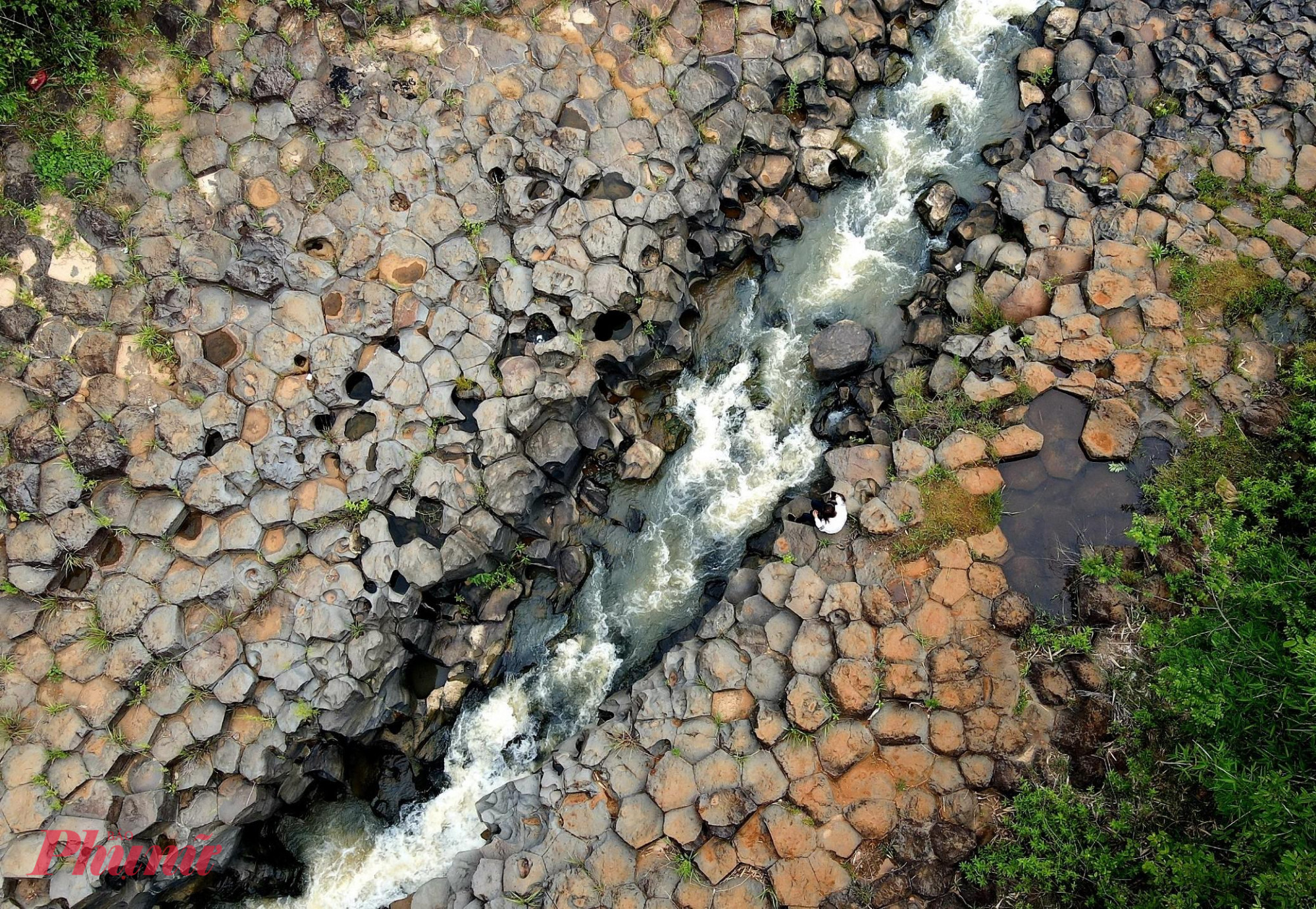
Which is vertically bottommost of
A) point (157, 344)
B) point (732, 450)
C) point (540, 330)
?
point (732, 450)

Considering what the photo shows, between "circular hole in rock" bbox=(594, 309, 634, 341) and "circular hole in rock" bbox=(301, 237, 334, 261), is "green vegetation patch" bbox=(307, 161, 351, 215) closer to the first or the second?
"circular hole in rock" bbox=(301, 237, 334, 261)

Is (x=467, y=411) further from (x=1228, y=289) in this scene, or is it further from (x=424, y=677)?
(x=1228, y=289)

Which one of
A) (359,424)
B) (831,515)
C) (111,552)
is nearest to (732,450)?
(831,515)

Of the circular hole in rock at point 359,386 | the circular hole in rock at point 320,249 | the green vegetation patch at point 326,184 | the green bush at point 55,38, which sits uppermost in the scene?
the green bush at point 55,38

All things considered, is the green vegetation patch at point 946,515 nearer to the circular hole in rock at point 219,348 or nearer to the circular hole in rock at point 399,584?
the circular hole in rock at point 399,584

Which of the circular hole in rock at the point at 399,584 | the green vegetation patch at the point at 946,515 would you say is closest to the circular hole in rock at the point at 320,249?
the circular hole in rock at the point at 399,584

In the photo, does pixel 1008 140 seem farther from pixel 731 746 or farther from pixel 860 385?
pixel 731 746

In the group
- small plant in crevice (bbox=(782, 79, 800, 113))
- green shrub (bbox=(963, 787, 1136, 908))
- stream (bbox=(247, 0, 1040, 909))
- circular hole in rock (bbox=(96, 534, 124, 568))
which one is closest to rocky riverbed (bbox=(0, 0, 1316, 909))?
circular hole in rock (bbox=(96, 534, 124, 568))
